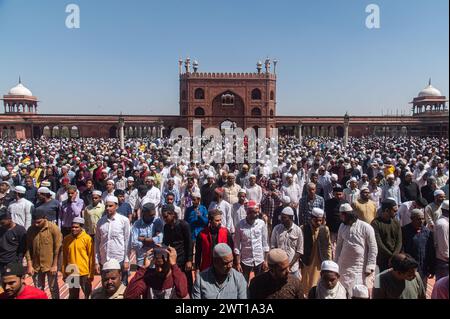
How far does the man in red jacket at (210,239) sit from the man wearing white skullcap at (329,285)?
1.23m

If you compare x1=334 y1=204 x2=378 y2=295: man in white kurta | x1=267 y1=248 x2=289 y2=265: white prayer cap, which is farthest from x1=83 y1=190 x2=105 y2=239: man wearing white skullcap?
x1=334 y1=204 x2=378 y2=295: man in white kurta

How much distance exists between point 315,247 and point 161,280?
186 cm

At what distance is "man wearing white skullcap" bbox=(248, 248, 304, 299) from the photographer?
2564 millimetres

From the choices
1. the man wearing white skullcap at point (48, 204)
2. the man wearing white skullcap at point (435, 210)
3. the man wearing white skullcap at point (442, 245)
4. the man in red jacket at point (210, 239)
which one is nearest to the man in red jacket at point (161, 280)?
the man in red jacket at point (210, 239)

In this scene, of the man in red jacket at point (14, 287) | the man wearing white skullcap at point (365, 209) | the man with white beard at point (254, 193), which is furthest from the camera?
the man with white beard at point (254, 193)

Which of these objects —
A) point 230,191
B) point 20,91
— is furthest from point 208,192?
point 20,91

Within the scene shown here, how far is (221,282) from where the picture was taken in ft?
8.71

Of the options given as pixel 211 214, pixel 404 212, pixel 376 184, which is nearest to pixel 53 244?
pixel 211 214

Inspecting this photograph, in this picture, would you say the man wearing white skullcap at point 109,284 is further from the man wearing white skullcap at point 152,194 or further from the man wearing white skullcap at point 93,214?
the man wearing white skullcap at point 152,194

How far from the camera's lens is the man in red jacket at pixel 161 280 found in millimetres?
2645

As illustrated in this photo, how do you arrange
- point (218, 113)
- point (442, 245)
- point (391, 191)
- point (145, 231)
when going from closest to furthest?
point (442, 245)
point (145, 231)
point (391, 191)
point (218, 113)

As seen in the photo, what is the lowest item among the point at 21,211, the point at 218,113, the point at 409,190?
the point at 21,211

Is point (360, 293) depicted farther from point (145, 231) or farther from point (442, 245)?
point (145, 231)

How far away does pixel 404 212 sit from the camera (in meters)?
4.79
